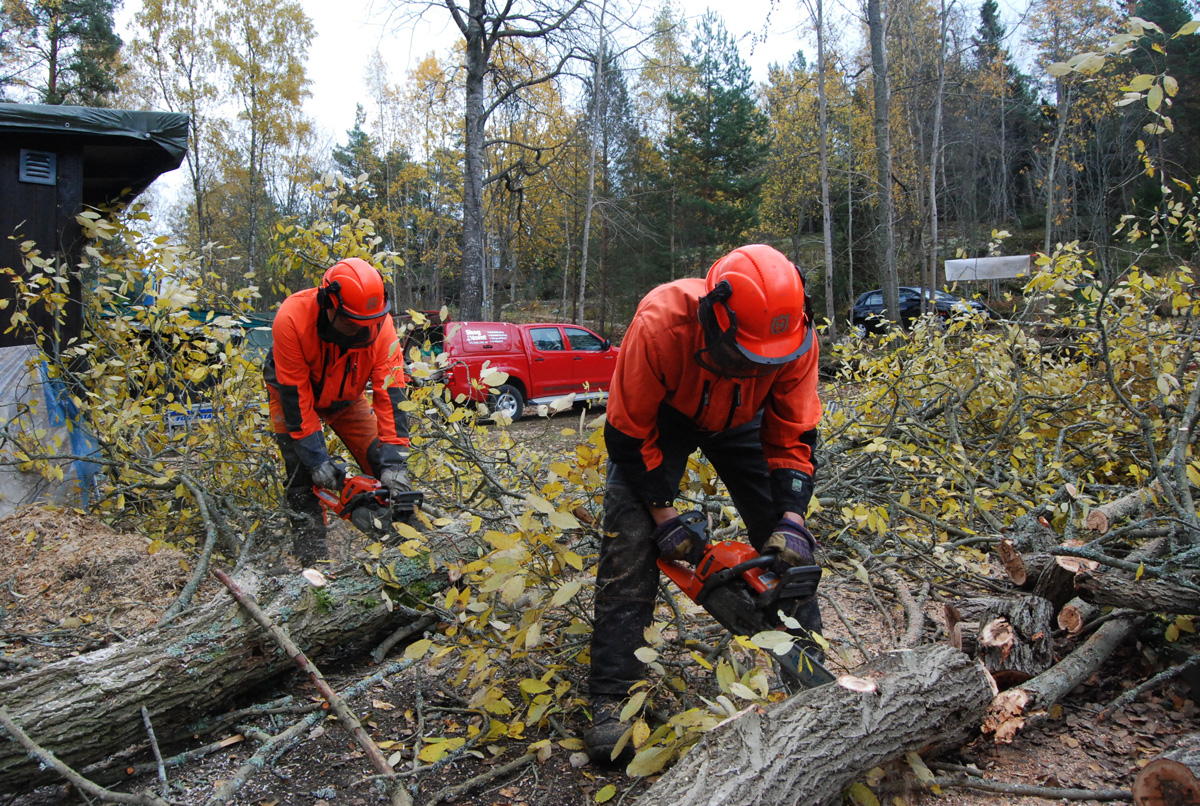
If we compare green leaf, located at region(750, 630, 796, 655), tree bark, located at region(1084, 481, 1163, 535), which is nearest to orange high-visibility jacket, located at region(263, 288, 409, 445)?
green leaf, located at region(750, 630, 796, 655)

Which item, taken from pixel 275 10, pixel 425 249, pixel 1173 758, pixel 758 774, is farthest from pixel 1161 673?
pixel 425 249

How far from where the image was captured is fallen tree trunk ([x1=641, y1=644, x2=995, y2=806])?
5.15ft

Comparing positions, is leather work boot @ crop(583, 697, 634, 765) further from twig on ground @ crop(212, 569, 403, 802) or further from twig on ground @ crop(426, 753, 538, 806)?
twig on ground @ crop(212, 569, 403, 802)

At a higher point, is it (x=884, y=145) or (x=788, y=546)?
A: (x=884, y=145)

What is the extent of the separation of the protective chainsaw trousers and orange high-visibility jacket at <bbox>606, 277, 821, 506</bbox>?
2.07 metres

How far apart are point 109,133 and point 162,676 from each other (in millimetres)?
4056

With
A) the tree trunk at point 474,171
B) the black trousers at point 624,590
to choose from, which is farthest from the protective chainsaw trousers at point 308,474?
the tree trunk at point 474,171

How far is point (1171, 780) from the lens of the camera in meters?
1.73

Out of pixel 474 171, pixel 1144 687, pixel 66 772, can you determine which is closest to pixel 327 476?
pixel 66 772

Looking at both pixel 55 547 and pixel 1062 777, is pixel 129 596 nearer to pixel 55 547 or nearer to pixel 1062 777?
pixel 55 547

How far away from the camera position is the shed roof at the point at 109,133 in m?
4.32

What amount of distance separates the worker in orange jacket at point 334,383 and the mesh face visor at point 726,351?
5.42 feet

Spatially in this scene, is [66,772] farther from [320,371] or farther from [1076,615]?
[1076,615]

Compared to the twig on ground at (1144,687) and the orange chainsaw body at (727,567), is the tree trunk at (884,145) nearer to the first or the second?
the twig on ground at (1144,687)
